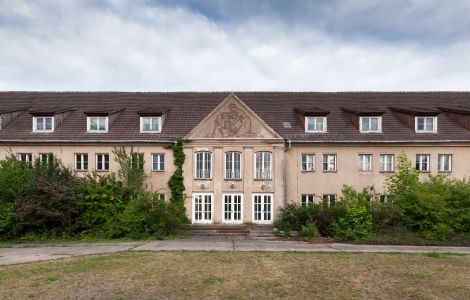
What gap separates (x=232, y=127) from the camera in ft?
80.4

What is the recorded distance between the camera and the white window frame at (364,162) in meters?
25.1

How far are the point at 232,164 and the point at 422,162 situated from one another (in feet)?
48.5

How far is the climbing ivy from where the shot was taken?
24.2m

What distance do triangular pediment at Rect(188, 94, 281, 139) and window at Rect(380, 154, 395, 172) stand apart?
28.2 ft

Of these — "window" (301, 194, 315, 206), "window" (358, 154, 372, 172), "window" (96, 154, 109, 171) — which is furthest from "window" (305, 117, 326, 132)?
"window" (96, 154, 109, 171)

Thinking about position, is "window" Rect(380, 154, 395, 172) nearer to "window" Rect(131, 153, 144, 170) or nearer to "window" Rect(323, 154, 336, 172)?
"window" Rect(323, 154, 336, 172)

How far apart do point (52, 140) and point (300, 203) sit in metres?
19.7

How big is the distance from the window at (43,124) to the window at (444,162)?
30.7m

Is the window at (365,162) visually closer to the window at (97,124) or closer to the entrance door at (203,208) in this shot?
the entrance door at (203,208)

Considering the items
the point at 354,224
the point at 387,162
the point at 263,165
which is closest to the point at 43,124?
the point at 263,165

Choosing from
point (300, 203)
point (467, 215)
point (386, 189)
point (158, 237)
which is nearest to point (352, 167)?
point (386, 189)

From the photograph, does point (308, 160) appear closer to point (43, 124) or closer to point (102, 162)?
point (102, 162)

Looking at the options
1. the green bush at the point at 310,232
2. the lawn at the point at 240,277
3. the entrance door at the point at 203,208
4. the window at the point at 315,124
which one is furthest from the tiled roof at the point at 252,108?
the lawn at the point at 240,277

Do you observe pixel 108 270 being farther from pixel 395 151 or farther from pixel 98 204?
pixel 395 151
